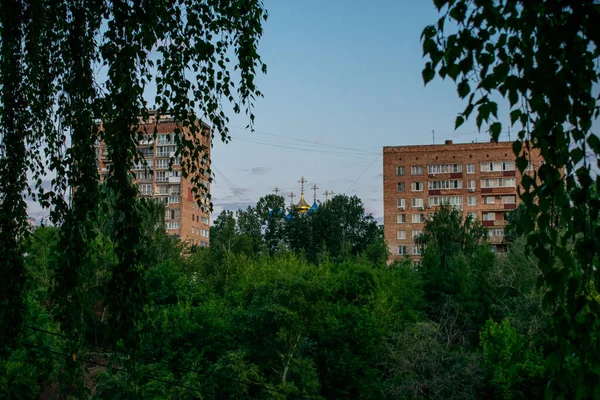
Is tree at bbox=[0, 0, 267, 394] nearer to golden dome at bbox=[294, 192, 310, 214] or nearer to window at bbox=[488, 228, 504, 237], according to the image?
window at bbox=[488, 228, 504, 237]

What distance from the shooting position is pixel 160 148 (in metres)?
55.8

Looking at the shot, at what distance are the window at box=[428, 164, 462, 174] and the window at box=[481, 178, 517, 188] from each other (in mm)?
2000

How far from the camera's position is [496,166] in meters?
49.5

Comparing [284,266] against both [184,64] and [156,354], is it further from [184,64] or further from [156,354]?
[184,64]

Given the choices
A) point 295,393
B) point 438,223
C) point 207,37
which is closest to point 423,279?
point 438,223

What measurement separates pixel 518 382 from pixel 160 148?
38643mm

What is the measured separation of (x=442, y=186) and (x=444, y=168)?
A: 135 cm

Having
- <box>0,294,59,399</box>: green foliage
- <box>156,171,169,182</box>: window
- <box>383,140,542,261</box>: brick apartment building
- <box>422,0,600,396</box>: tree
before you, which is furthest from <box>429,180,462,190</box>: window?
<box>422,0,600,396</box>: tree


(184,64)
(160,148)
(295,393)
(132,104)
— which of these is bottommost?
(295,393)

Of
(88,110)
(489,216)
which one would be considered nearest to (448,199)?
(489,216)

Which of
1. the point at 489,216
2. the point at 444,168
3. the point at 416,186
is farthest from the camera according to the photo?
the point at 416,186

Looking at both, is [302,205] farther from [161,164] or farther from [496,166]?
[496,166]

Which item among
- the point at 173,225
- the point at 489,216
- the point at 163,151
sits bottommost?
the point at 173,225

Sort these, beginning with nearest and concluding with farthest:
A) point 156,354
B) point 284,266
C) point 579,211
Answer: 1. point 579,211
2. point 156,354
3. point 284,266
